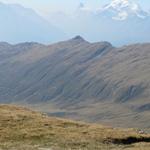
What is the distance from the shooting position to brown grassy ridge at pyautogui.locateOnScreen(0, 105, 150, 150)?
48.4 m

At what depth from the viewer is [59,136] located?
172 ft

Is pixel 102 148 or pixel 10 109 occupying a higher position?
pixel 10 109

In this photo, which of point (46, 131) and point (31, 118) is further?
point (31, 118)

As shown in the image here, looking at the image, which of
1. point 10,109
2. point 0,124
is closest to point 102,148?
point 0,124

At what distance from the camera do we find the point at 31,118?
62.9 m

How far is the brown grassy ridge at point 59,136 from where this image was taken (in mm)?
48375

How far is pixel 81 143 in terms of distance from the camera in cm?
4966

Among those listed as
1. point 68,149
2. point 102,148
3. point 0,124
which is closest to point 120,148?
point 102,148

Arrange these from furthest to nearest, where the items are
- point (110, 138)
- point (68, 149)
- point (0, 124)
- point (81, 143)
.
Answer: point (0, 124) → point (110, 138) → point (81, 143) → point (68, 149)

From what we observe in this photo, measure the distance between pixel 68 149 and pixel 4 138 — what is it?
8.41 m

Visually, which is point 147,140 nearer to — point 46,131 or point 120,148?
point 120,148

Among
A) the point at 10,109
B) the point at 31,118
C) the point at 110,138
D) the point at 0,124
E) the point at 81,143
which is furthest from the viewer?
the point at 10,109

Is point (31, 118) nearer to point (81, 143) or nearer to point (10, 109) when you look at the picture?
point (10, 109)

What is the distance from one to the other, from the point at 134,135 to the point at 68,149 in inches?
481
